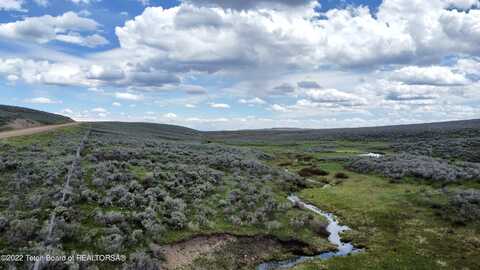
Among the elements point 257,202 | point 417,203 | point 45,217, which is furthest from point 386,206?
point 45,217

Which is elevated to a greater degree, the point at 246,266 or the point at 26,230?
the point at 26,230

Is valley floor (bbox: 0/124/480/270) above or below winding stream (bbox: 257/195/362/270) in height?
above

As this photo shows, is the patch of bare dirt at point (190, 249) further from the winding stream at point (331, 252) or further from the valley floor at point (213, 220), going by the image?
the winding stream at point (331, 252)

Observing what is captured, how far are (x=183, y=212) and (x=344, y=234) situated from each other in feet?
39.5

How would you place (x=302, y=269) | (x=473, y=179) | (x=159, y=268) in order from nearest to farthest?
(x=159, y=268) → (x=302, y=269) → (x=473, y=179)

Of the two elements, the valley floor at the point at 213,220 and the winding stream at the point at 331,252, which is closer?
the valley floor at the point at 213,220

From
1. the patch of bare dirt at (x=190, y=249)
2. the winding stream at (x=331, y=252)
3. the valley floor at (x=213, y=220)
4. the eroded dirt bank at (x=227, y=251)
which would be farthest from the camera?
the winding stream at (x=331, y=252)

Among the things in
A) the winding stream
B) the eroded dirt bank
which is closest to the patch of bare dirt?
the eroded dirt bank

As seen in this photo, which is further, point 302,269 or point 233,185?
point 233,185

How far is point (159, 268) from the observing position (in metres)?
17.1

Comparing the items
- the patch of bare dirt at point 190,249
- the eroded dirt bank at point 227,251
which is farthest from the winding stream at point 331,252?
the patch of bare dirt at point 190,249

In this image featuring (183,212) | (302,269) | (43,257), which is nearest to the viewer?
(43,257)

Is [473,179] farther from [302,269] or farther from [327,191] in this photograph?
[302,269]

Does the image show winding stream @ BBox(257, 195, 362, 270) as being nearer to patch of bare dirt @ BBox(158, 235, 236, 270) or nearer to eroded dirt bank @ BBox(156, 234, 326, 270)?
eroded dirt bank @ BBox(156, 234, 326, 270)
